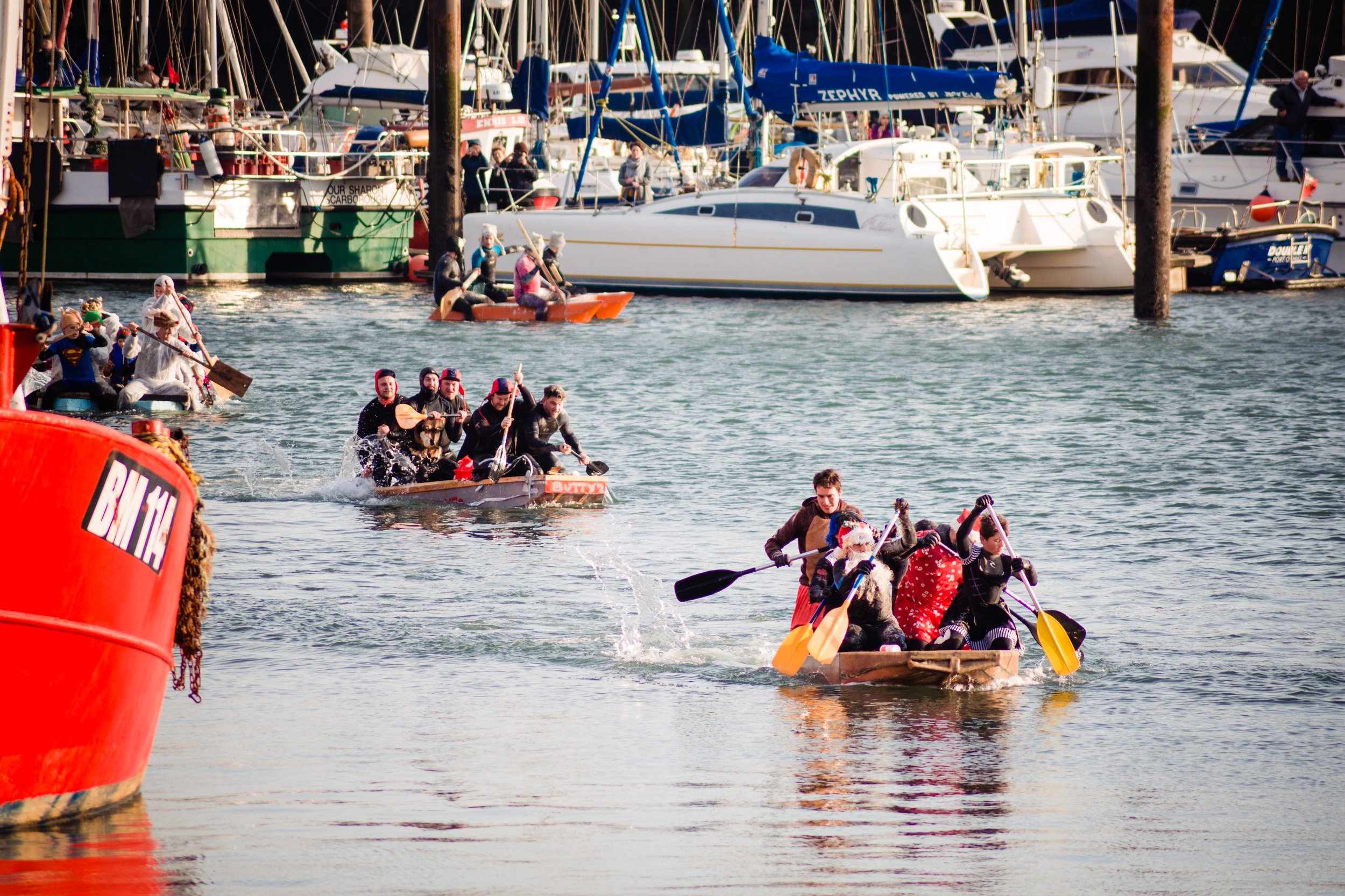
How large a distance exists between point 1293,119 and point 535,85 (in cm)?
1485

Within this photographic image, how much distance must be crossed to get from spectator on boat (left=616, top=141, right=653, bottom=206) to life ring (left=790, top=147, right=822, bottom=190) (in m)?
3.99

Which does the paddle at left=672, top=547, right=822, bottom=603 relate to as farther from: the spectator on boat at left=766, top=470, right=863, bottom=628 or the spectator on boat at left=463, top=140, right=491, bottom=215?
the spectator on boat at left=463, top=140, right=491, bottom=215

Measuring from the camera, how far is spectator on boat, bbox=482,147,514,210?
117 feet

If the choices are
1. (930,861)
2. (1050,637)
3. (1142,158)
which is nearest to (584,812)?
(930,861)

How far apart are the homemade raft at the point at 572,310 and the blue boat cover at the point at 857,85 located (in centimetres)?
597

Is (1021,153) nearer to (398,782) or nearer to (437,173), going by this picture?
(437,173)

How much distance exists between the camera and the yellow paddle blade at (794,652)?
1001 cm

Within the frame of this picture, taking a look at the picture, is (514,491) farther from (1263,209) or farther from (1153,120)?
(1263,209)

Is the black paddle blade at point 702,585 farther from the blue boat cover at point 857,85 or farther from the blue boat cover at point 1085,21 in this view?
the blue boat cover at point 1085,21

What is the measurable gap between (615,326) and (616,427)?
9.48 meters

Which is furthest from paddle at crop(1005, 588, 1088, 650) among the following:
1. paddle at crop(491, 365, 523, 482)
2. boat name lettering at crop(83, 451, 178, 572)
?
paddle at crop(491, 365, 523, 482)

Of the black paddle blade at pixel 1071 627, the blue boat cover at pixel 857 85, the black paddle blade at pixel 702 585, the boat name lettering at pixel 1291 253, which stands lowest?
the black paddle blade at pixel 1071 627

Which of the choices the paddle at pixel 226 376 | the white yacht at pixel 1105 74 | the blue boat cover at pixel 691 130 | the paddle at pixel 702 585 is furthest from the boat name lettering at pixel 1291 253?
the paddle at pixel 702 585

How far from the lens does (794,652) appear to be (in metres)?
10.0
